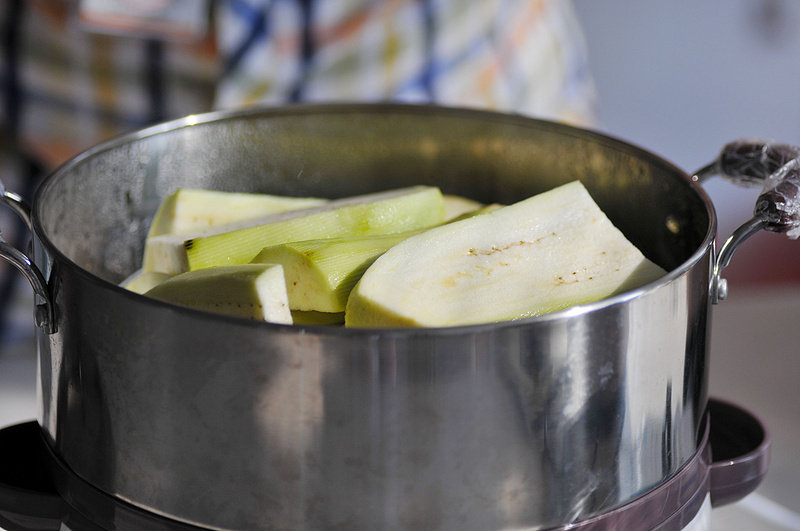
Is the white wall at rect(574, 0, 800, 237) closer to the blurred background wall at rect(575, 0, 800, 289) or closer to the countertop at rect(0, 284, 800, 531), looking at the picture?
the blurred background wall at rect(575, 0, 800, 289)

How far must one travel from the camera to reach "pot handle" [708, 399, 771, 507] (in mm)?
428

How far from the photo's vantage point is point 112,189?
0.50m

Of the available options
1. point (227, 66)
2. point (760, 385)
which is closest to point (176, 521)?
point (760, 385)

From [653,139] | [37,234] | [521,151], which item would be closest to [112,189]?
[37,234]

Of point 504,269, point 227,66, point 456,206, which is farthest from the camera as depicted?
point 227,66

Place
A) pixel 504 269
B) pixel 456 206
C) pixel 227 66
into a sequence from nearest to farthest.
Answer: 1. pixel 504 269
2. pixel 456 206
3. pixel 227 66

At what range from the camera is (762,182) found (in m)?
0.48

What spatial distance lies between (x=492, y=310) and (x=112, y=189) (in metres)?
0.24

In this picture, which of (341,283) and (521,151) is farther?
(521,151)

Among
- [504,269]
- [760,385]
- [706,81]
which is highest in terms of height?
[706,81]

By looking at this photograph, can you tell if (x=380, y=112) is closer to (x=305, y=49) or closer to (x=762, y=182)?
(x=762, y=182)

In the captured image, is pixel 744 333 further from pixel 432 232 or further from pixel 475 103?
pixel 475 103

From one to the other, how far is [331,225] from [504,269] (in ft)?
0.35

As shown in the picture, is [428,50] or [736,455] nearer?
[736,455]
